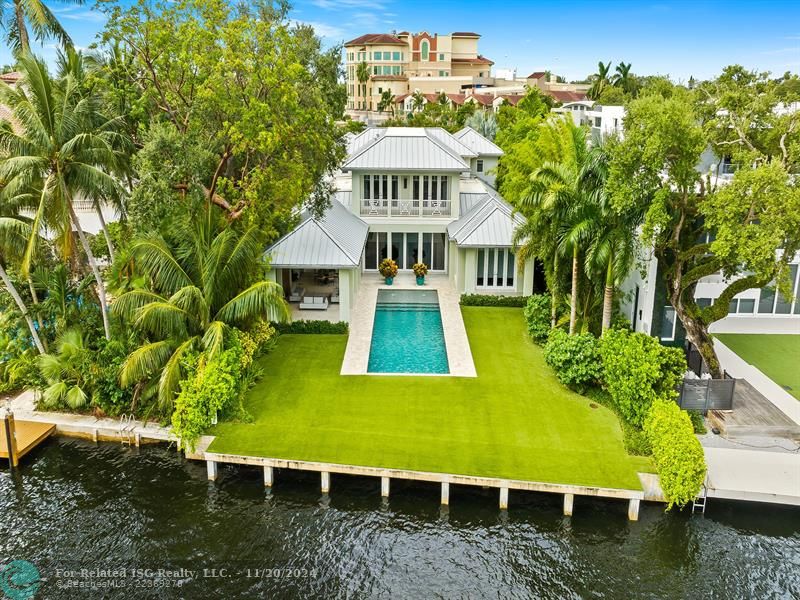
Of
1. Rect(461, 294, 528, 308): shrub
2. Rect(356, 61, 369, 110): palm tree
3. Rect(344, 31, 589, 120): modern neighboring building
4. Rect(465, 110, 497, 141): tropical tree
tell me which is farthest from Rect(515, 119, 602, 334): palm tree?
Rect(356, 61, 369, 110): palm tree

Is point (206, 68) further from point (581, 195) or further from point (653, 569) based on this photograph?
point (653, 569)

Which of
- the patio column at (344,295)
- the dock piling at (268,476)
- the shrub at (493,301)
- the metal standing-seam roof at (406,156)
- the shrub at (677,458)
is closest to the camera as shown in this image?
the shrub at (677,458)

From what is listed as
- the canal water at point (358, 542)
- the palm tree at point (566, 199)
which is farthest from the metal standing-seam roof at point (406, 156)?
the canal water at point (358, 542)

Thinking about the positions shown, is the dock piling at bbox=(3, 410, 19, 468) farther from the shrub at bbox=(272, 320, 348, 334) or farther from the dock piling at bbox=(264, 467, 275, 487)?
the shrub at bbox=(272, 320, 348, 334)

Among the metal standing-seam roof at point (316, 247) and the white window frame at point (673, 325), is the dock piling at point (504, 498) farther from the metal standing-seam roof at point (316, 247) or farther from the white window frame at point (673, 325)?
the metal standing-seam roof at point (316, 247)

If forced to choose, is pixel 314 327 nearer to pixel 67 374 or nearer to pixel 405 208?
pixel 67 374

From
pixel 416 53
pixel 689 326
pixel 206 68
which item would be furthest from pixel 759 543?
pixel 416 53
